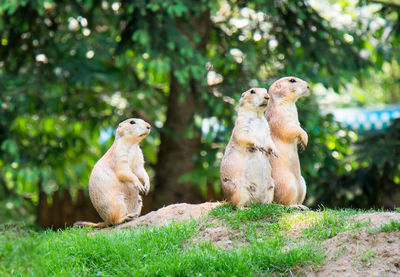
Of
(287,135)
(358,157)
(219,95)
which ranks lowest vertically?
(358,157)

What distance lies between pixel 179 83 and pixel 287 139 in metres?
4.89

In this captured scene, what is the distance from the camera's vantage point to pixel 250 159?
6.39 m

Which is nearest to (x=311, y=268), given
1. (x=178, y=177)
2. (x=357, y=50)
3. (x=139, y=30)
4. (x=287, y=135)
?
(x=287, y=135)

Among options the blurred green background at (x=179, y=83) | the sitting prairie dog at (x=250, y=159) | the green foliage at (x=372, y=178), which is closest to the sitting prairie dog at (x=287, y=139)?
the sitting prairie dog at (x=250, y=159)

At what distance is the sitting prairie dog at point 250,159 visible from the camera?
250 inches

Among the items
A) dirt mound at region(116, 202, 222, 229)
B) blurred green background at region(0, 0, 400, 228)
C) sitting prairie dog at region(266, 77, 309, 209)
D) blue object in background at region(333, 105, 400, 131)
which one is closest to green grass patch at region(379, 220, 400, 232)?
sitting prairie dog at region(266, 77, 309, 209)

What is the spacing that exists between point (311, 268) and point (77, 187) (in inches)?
301

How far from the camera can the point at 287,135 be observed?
656cm

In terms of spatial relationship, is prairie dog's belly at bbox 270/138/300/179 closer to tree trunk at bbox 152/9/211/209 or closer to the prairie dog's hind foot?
the prairie dog's hind foot

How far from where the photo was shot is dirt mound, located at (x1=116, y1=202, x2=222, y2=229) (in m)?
6.56

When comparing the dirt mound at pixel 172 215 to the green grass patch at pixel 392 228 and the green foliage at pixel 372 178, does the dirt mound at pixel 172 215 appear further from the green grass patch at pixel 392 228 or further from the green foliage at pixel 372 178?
the green foliage at pixel 372 178

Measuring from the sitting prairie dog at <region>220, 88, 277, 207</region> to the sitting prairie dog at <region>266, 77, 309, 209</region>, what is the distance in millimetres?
172

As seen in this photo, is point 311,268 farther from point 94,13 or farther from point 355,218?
point 94,13

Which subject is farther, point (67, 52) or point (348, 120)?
point (348, 120)
